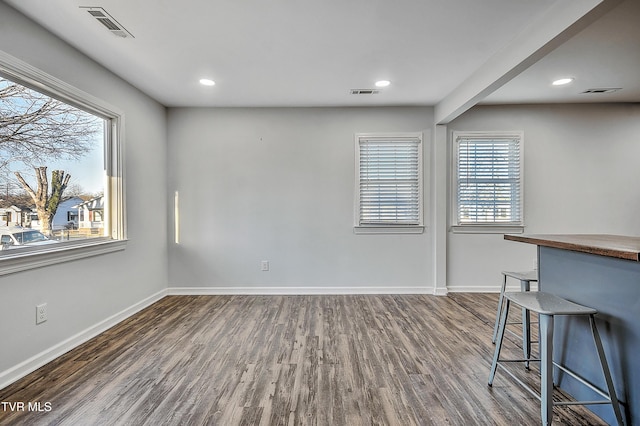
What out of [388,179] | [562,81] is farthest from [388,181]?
[562,81]

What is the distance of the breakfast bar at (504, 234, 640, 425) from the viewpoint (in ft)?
4.91

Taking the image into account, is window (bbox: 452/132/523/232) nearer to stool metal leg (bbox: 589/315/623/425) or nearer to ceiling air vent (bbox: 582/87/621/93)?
ceiling air vent (bbox: 582/87/621/93)

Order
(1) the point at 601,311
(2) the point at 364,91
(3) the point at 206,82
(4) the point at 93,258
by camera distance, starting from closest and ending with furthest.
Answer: (1) the point at 601,311, (4) the point at 93,258, (3) the point at 206,82, (2) the point at 364,91

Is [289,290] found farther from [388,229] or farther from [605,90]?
[605,90]

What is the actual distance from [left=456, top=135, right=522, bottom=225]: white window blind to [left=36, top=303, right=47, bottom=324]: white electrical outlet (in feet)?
14.5

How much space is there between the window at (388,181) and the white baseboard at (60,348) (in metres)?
2.87

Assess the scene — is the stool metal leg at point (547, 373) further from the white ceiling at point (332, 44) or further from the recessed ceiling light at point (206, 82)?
the recessed ceiling light at point (206, 82)

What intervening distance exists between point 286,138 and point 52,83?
7.78ft

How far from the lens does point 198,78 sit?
10.2 ft

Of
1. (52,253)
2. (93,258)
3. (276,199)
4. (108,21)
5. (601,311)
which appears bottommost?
(601,311)

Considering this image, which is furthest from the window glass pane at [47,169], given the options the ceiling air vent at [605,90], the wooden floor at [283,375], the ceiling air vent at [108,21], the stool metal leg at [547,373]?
the ceiling air vent at [605,90]

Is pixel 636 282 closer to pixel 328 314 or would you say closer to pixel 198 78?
pixel 328 314

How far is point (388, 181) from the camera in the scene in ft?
13.4

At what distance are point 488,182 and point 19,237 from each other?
16.1 ft
